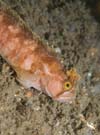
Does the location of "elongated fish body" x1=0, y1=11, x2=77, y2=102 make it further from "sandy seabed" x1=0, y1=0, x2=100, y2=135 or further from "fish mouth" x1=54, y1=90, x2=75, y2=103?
"sandy seabed" x1=0, y1=0, x2=100, y2=135

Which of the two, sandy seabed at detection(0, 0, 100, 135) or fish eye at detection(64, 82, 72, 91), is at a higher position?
fish eye at detection(64, 82, 72, 91)

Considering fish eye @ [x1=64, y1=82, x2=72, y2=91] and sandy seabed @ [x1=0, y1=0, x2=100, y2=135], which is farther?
sandy seabed @ [x1=0, y1=0, x2=100, y2=135]

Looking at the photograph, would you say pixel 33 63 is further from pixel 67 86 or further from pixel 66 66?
pixel 66 66

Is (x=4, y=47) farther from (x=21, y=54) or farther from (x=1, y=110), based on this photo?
(x=1, y=110)

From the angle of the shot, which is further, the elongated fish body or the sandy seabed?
the sandy seabed

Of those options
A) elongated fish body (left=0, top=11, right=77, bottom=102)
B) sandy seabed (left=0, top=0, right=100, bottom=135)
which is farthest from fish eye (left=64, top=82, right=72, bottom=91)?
sandy seabed (left=0, top=0, right=100, bottom=135)

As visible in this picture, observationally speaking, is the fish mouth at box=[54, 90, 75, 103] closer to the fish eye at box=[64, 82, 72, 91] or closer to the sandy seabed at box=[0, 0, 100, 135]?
the fish eye at box=[64, 82, 72, 91]
